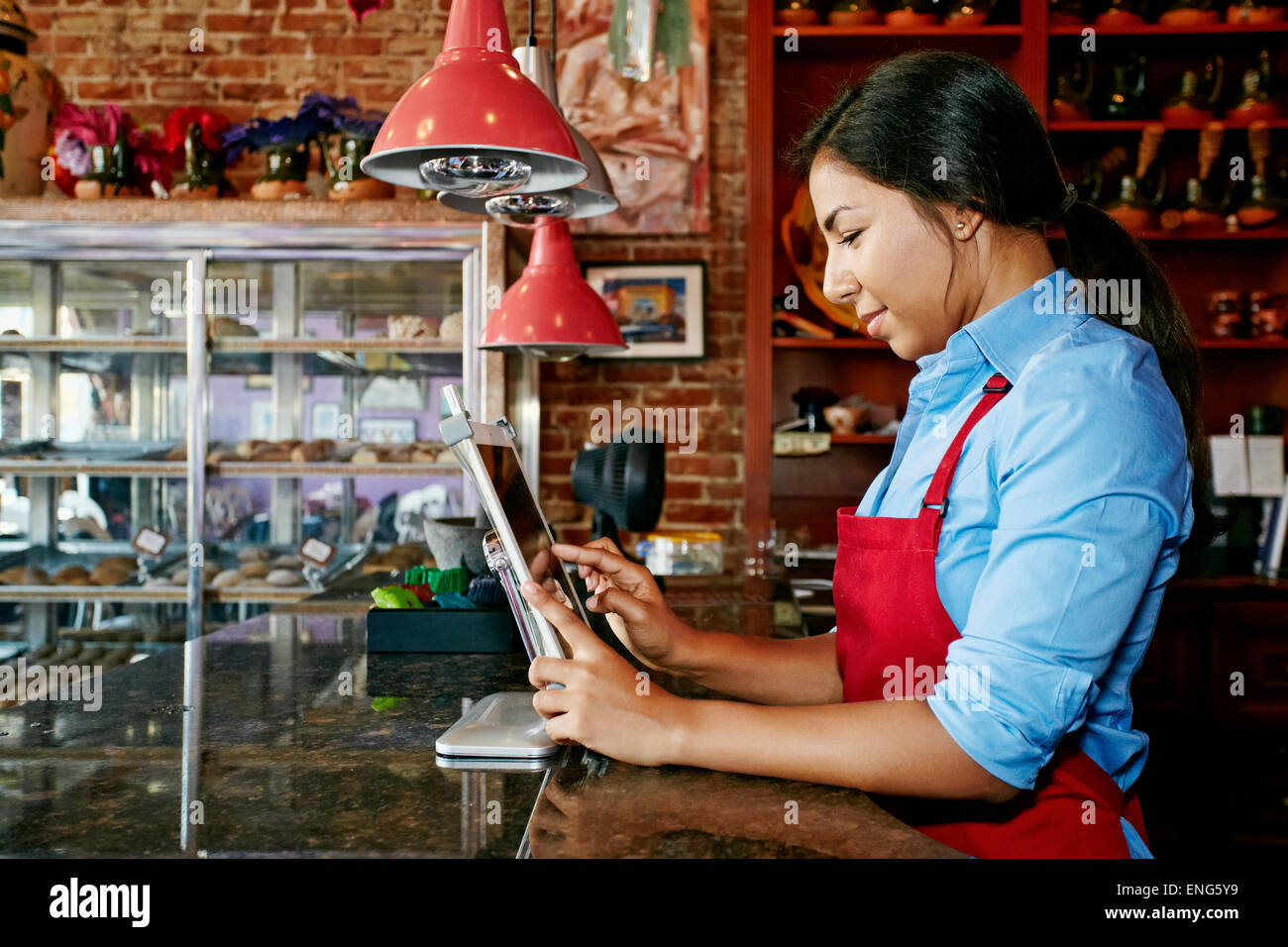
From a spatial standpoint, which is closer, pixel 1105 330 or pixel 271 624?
pixel 1105 330

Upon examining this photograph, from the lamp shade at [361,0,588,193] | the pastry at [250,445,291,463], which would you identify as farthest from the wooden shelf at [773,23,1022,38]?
the lamp shade at [361,0,588,193]

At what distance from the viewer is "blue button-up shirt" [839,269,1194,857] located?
87 cm

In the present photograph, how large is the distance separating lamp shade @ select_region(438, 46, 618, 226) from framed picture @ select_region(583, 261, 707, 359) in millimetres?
1715

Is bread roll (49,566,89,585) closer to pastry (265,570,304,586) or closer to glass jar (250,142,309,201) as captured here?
pastry (265,570,304,586)

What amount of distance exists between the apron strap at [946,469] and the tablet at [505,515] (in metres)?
0.36

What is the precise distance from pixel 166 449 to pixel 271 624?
87.3 inches

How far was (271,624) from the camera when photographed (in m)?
1.87

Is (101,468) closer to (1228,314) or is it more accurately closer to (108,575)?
(108,575)

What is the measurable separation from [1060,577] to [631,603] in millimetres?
524

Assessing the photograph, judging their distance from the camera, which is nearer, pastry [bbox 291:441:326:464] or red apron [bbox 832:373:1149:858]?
red apron [bbox 832:373:1149:858]

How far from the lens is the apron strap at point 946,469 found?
1042mm

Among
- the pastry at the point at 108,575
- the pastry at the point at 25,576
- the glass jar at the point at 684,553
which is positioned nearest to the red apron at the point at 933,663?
the glass jar at the point at 684,553
